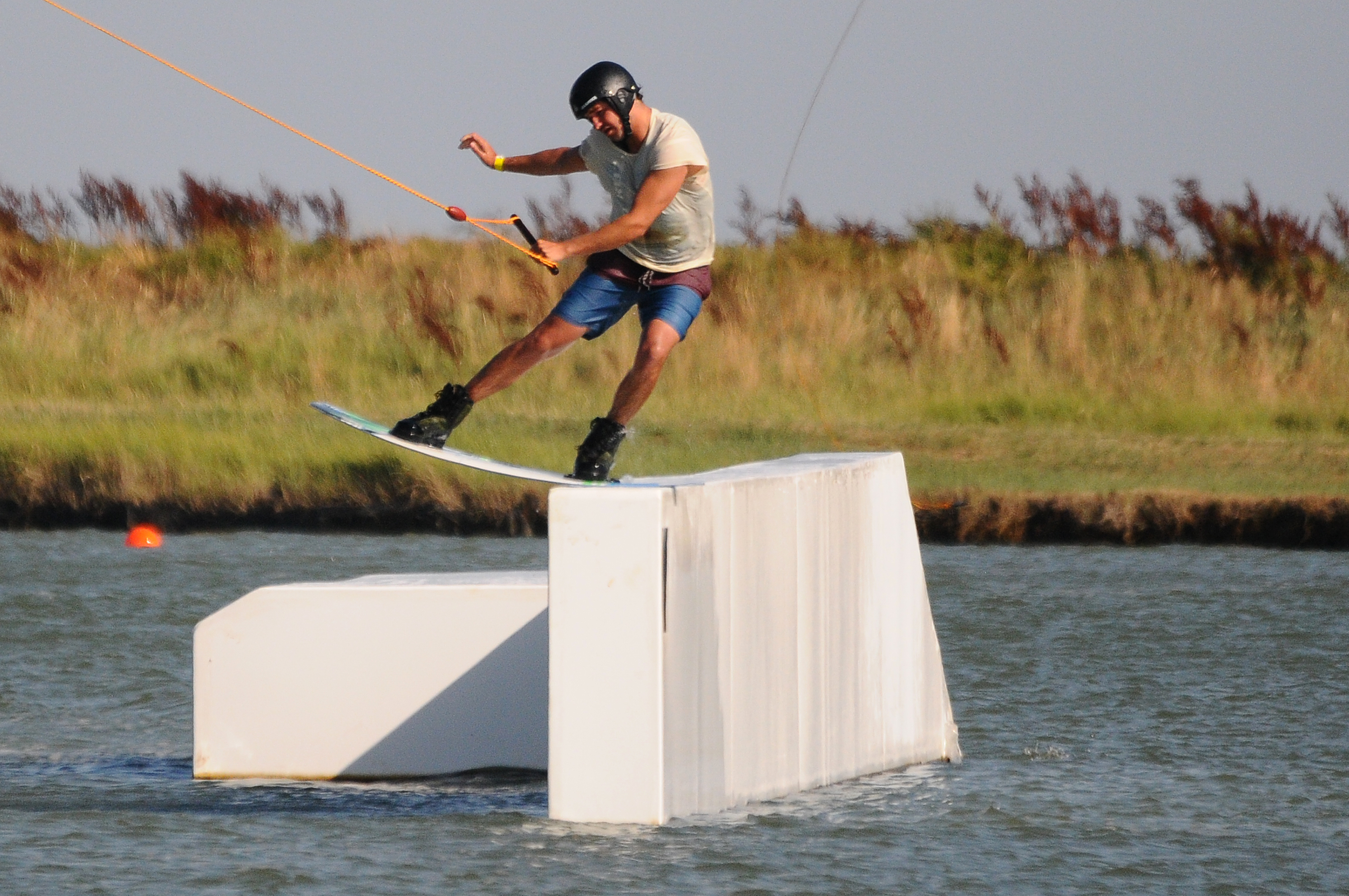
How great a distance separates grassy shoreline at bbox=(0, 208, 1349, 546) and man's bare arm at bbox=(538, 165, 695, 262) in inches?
323

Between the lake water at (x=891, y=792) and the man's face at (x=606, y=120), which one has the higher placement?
the man's face at (x=606, y=120)

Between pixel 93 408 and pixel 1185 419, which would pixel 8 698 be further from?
pixel 1185 419

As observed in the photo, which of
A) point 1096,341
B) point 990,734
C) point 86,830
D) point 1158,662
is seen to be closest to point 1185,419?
point 1096,341

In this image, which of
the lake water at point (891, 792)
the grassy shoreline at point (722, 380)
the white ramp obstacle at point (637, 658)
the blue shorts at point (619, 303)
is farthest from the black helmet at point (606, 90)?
the grassy shoreline at point (722, 380)

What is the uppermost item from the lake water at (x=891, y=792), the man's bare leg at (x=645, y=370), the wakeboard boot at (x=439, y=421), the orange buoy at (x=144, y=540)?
the man's bare leg at (x=645, y=370)

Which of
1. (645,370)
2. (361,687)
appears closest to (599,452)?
(645,370)

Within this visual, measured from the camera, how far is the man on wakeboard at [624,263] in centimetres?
843

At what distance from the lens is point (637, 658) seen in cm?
700

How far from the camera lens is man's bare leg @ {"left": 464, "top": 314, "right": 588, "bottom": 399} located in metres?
8.85

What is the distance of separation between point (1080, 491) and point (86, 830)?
34.1 feet

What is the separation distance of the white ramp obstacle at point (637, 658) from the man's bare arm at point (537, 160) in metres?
1.45

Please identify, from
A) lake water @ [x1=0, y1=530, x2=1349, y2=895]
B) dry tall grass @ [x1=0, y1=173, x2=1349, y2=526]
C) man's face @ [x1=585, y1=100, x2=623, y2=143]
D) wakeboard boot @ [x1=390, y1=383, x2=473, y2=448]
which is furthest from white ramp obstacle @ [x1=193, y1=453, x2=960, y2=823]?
dry tall grass @ [x1=0, y1=173, x2=1349, y2=526]

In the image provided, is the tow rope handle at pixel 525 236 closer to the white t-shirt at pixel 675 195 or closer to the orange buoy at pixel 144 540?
the white t-shirt at pixel 675 195

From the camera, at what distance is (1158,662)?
11.6 meters
